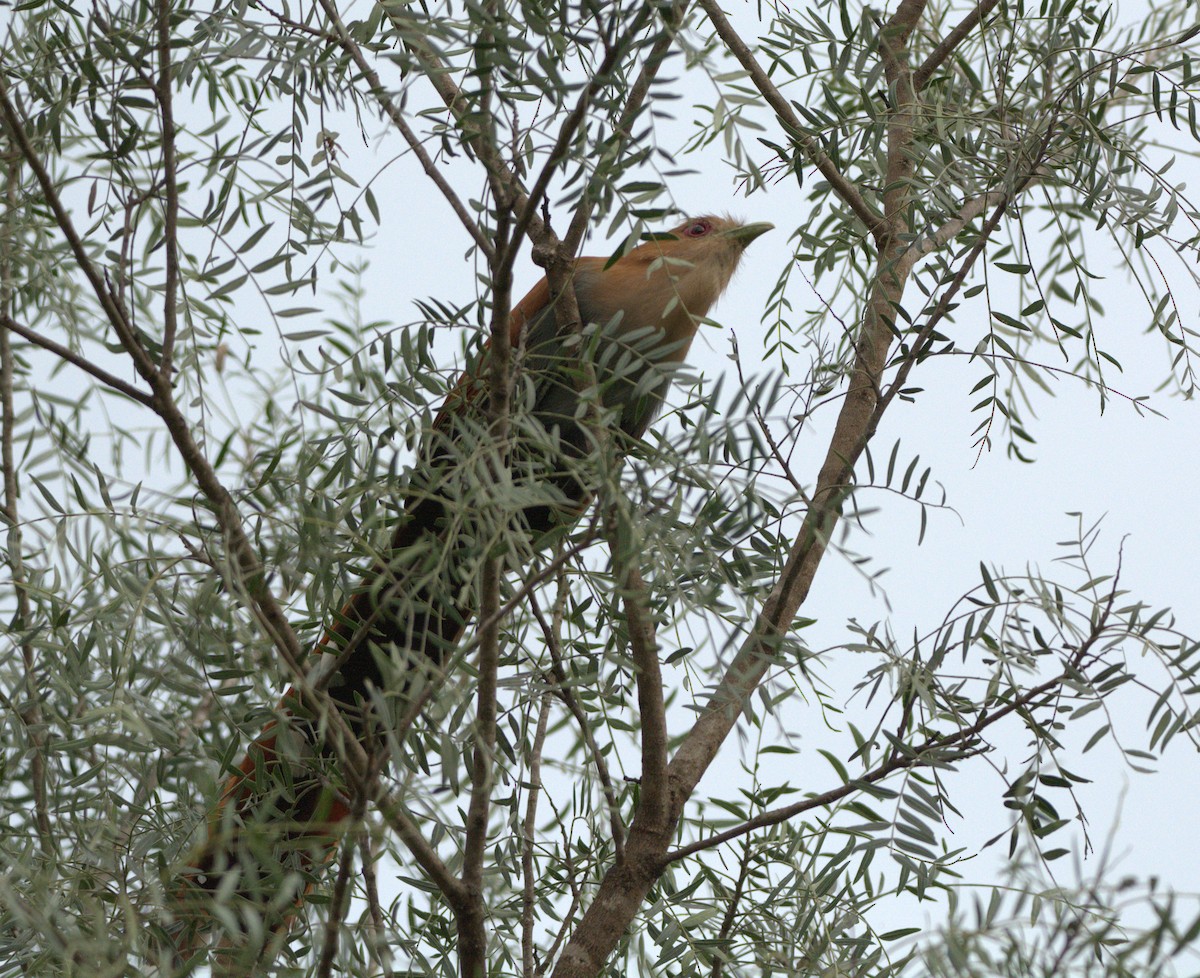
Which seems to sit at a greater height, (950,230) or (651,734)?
(950,230)

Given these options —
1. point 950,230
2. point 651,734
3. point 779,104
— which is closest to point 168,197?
point 651,734

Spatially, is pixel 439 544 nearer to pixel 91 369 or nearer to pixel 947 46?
pixel 91 369

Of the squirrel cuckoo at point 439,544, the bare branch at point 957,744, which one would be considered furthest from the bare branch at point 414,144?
the bare branch at point 957,744

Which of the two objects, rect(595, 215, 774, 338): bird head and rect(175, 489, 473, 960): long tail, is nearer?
rect(175, 489, 473, 960): long tail

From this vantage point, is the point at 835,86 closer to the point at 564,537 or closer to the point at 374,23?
the point at 374,23

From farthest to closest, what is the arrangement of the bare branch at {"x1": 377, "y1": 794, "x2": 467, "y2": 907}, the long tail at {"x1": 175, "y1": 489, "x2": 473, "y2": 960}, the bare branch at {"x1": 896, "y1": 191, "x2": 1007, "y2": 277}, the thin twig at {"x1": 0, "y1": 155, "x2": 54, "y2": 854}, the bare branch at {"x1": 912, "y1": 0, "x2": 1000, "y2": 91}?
the bare branch at {"x1": 912, "y1": 0, "x2": 1000, "y2": 91}
the bare branch at {"x1": 896, "y1": 191, "x2": 1007, "y2": 277}
the thin twig at {"x1": 0, "y1": 155, "x2": 54, "y2": 854}
the bare branch at {"x1": 377, "y1": 794, "x2": 467, "y2": 907}
the long tail at {"x1": 175, "y1": 489, "x2": 473, "y2": 960}

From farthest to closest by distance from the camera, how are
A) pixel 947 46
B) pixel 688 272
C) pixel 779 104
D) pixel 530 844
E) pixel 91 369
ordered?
pixel 688 272, pixel 947 46, pixel 779 104, pixel 530 844, pixel 91 369

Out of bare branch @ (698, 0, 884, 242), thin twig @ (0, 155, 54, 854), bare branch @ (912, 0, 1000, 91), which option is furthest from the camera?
bare branch @ (912, 0, 1000, 91)

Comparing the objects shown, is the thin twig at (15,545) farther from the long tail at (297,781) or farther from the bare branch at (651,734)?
the bare branch at (651,734)

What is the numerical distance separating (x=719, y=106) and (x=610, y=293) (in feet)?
4.11

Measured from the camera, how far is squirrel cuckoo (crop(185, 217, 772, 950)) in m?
1.34

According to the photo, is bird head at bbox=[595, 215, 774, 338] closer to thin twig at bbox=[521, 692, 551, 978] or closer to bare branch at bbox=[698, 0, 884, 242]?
bare branch at bbox=[698, 0, 884, 242]

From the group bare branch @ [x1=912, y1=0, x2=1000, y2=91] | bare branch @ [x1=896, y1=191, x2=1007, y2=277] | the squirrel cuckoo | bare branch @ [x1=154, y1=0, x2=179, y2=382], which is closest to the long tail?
the squirrel cuckoo

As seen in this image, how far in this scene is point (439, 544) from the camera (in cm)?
160
